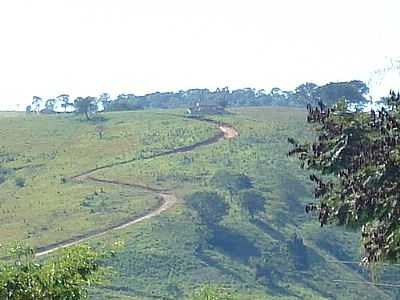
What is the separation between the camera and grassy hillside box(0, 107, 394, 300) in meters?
69.1

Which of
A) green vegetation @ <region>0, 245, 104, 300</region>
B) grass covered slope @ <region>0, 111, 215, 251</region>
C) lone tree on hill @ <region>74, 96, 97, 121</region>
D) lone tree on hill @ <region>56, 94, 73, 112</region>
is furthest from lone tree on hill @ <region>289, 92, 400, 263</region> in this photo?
lone tree on hill @ <region>56, 94, 73, 112</region>

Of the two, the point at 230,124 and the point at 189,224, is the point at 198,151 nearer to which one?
the point at 230,124

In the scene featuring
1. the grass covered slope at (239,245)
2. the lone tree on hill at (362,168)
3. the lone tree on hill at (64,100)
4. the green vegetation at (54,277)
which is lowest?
the grass covered slope at (239,245)

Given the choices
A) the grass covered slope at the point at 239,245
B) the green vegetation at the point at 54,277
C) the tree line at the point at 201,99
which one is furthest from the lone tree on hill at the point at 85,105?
the green vegetation at the point at 54,277

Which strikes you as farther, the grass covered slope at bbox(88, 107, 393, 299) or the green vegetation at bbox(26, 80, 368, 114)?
the green vegetation at bbox(26, 80, 368, 114)

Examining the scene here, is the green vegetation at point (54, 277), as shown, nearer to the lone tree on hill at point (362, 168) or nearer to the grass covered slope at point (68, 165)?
the lone tree on hill at point (362, 168)

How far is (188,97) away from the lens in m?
174

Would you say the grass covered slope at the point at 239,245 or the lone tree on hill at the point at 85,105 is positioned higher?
the lone tree on hill at the point at 85,105

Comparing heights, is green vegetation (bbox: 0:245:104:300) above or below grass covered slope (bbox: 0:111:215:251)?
above

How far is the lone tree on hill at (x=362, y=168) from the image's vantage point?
15.2 m

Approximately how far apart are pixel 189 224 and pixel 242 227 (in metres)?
4.36

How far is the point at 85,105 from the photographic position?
389 feet

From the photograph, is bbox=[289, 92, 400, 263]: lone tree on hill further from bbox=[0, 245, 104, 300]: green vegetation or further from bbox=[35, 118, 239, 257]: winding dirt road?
bbox=[35, 118, 239, 257]: winding dirt road

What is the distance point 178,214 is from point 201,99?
88246 millimetres
